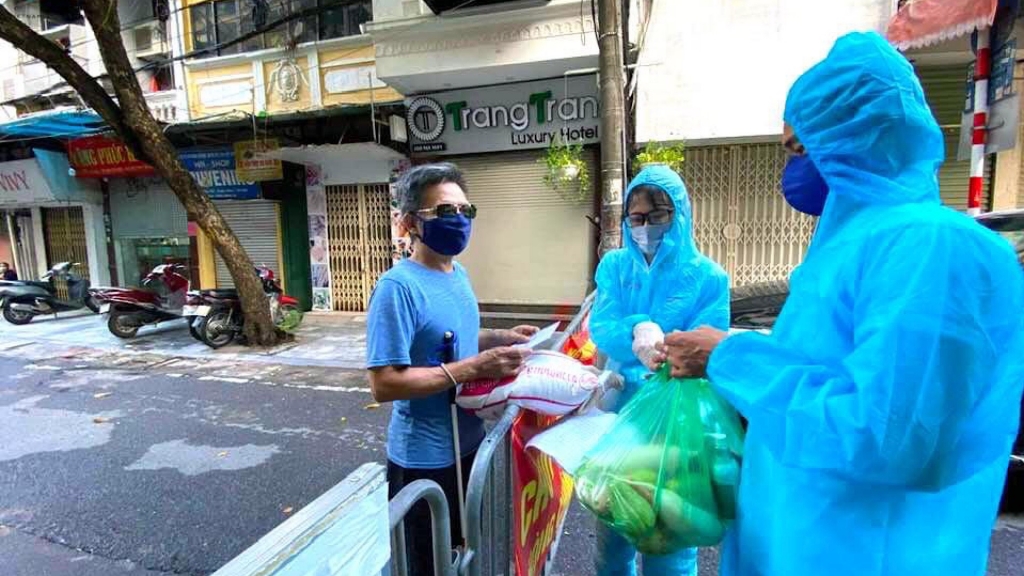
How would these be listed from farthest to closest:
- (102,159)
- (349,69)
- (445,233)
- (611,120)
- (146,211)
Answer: (146,211) < (102,159) < (349,69) < (611,120) < (445,233)

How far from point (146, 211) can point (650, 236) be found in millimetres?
13059

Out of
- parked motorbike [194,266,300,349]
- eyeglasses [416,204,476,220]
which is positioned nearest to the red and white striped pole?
eyeglasses [416,204,476,220]

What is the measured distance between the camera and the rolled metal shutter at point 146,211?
11.5 m

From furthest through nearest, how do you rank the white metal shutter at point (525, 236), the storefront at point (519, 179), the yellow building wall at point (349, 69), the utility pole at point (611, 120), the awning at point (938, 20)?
the yellow building wall at point (349, 69)
the white metal shutter at point (525, 236)
the storefront at point (519, 179)
the utility pole at point (611, 120)
the awning at point (938, 20)

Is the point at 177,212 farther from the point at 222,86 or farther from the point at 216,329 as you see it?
the point at 216,329

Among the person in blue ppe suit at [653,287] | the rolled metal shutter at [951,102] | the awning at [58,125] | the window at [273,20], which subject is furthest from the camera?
the awning at [58,125]

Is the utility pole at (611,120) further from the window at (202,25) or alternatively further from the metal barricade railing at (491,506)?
the window at (202,25)

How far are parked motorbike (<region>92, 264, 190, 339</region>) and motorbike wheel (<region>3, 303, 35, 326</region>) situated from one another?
2728 mm

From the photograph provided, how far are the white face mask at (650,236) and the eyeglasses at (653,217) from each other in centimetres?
2

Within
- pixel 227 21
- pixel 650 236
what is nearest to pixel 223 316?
pixel 227 21

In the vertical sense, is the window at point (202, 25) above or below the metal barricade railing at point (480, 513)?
above

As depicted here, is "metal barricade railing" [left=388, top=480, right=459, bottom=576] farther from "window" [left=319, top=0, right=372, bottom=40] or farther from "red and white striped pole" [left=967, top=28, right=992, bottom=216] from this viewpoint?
"window" [left=319, top=0, right=372, bottom=40]

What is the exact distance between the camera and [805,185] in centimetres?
115

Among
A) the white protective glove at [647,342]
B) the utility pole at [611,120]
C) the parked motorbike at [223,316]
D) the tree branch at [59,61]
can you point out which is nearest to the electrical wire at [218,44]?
the tree branch at [59,61]
